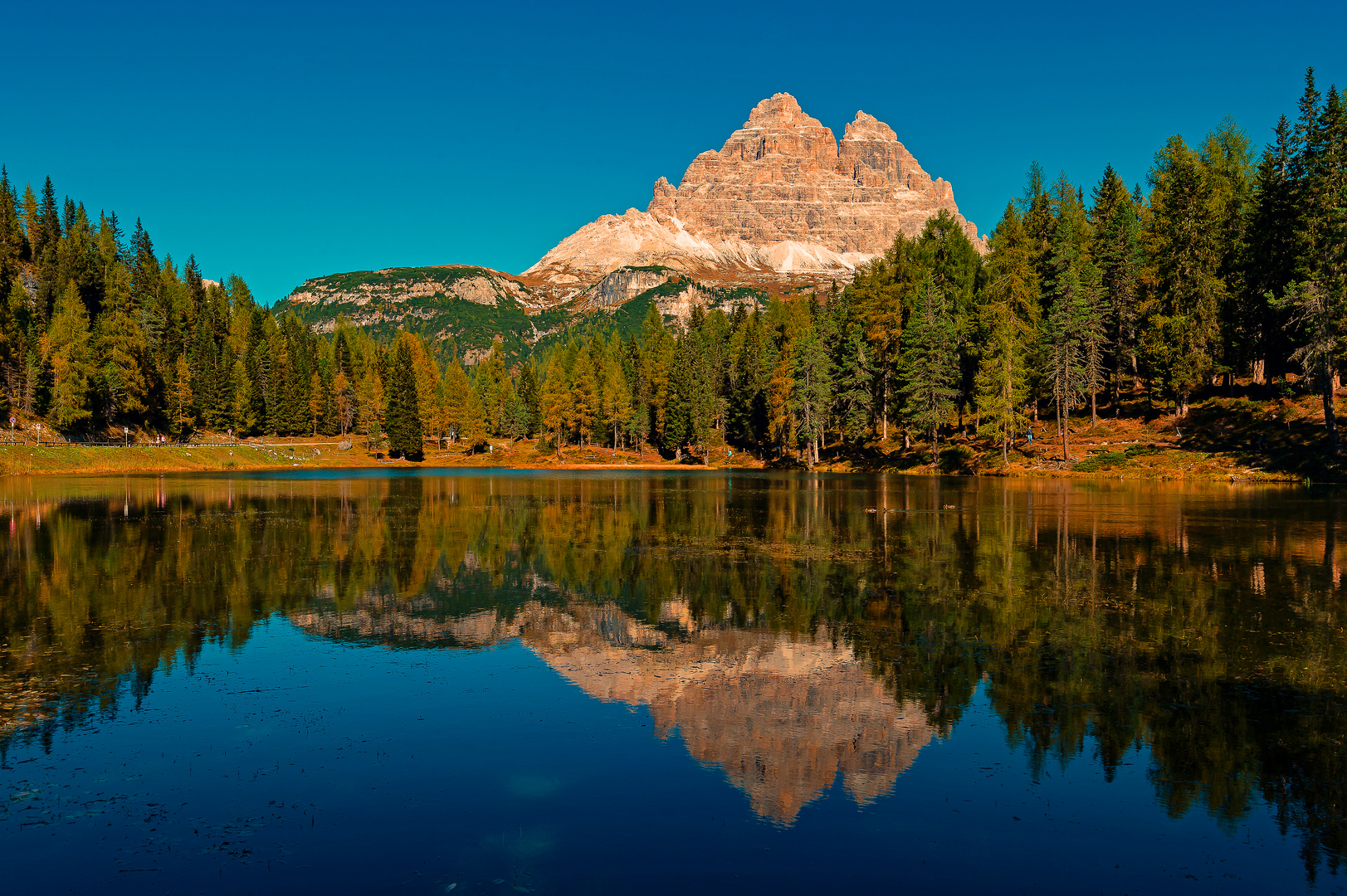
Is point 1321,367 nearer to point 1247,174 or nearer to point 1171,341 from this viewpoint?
point 1171,341

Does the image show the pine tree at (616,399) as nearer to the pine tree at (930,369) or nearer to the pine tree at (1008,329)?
the pine tree at (930,369)

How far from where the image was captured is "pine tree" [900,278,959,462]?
75938 millimetres

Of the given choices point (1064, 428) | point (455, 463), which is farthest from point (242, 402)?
point (1064, 428)

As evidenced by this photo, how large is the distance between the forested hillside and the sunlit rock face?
54.4 m

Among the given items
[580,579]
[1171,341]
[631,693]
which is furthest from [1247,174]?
[631,693]

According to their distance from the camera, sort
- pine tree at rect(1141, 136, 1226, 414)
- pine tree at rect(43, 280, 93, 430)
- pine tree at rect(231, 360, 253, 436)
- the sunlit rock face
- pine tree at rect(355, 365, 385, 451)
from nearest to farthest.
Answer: the sunlit rock face → pine tree at rect(1141, 136, 1226, 414) → pine tree at rect(43, 280, 93, 430) → pine tree at rect(231, 360, 253, 436) → pine tree at rect(355, 365, 385, 451)

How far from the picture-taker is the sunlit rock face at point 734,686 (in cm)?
993

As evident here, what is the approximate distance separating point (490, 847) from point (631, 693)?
5.06 m

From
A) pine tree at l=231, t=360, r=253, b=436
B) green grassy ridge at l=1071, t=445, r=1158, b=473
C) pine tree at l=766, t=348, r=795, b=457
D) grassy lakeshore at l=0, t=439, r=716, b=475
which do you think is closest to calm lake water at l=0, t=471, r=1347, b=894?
green grassy ridge at l=1071, t=445, r=1158, b=473

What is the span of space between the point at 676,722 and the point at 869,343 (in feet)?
278

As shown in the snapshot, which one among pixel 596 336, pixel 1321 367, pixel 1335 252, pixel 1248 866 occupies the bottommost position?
pixel 1248 866

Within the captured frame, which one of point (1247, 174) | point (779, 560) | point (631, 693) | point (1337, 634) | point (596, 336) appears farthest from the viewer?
point (596, 336)

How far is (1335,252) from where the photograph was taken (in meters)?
51.9

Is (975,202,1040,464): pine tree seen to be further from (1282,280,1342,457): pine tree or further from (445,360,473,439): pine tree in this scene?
(445,360,473,439): pine tree
